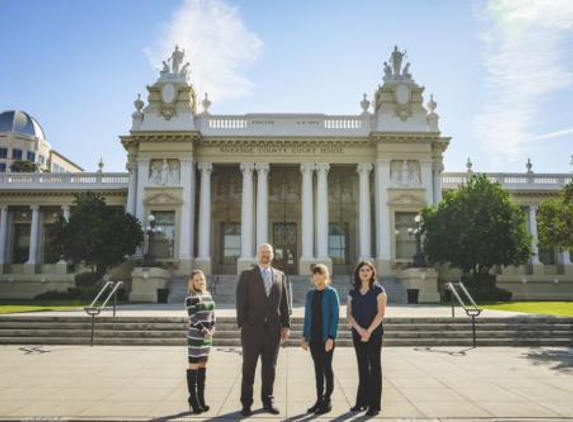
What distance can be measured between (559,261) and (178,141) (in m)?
30.9

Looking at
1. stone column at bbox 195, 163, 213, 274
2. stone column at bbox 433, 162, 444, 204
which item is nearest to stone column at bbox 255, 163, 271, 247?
stone column at bbox 195, 163, 213, 274

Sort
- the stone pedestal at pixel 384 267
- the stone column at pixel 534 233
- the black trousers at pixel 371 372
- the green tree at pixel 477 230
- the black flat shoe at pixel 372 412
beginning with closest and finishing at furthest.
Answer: the black flat shoe at pixel 372 412 < the black trousers at pixel 371 372 < the green tree at pixel 477 230 < the stone pedestal at pixel 384 267 < the stone column at pixel 534 233

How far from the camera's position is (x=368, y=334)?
607 cm

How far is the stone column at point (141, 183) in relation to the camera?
106ft

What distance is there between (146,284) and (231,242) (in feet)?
30.5

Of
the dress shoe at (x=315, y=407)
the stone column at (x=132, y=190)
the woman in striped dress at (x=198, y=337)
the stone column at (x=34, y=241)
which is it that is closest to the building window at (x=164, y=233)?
the stone column at (x=132, y=190)

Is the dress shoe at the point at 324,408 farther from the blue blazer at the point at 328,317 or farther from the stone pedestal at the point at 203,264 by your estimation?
the stone pedestal at the point at 203,264

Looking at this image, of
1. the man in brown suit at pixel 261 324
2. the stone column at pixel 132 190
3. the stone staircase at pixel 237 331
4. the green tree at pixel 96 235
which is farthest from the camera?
the stone column at pixel 132 190

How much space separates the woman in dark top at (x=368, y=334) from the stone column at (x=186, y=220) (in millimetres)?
25962

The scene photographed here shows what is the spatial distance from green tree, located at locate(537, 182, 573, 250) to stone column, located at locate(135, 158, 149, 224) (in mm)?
23796

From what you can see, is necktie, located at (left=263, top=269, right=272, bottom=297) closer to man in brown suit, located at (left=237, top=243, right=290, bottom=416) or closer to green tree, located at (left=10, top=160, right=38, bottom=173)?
man in brown suit, located at (left=237, top=243, right=290, bottom=416)

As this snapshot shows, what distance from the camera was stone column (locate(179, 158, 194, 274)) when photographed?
3123cm

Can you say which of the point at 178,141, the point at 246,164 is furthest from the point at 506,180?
the point at 178,141

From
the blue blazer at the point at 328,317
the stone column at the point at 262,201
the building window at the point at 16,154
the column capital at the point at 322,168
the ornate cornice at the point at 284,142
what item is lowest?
the blue blazer at the point at 328,317
